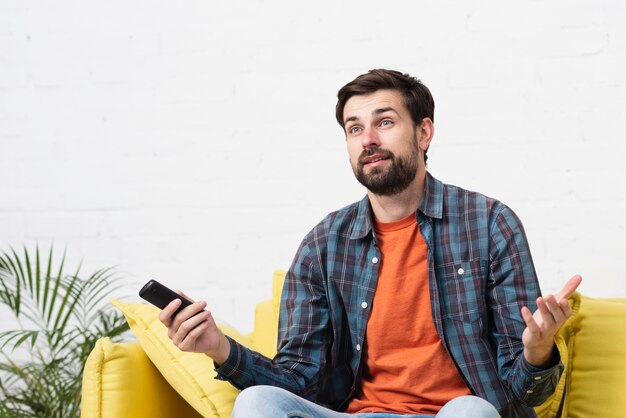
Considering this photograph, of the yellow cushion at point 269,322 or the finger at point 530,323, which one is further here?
the yellow cushion at point 269,322

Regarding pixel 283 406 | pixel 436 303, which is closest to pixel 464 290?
pixel 436 303

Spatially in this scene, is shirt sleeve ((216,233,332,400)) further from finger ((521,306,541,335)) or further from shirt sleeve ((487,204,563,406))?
finger ((521,306,541,335))

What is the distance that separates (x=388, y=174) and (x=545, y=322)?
22.6 inches

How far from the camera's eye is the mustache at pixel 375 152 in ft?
6.89

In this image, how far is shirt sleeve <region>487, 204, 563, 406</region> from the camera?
6.12ft

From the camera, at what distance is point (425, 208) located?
2.07 metres

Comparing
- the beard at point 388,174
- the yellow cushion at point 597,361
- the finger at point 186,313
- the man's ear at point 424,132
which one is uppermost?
the man's ear at point 424,132

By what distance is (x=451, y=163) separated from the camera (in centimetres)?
275

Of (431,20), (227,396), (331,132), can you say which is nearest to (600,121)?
(431,20)

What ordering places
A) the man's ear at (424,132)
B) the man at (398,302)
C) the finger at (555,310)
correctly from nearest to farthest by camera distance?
the finger at (555,310), the man at (398,302), the man's ear at (424,132)

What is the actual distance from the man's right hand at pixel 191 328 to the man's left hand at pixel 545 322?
662mm

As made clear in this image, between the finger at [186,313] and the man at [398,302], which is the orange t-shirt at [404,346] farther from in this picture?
the finger at [186,313]

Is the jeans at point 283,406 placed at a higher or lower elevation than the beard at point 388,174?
lower

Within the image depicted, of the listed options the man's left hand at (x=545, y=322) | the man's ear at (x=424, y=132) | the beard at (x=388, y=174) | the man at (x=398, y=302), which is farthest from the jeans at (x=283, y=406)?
the man's ear at (x=424, y=132)
